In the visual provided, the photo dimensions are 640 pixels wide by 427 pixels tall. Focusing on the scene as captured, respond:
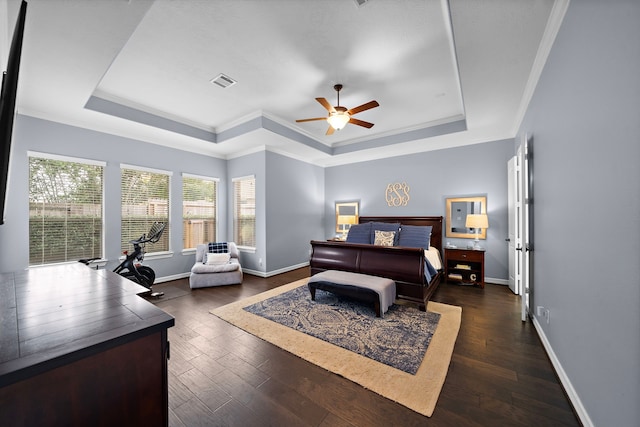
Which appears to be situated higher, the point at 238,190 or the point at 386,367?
the point at 238,190

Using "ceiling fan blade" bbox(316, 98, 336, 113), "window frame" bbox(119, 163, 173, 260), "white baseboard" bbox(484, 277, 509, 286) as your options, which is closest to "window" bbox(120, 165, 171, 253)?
"window frame" bbox(119, 163, 173, 260)

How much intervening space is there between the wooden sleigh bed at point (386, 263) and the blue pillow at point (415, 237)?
65cm

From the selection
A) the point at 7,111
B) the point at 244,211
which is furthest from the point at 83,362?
the point at 244,211

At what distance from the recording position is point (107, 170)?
422 cm

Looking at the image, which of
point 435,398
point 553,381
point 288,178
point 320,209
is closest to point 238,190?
point 288,178

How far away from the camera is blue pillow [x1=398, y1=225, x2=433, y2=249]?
452 centimetres

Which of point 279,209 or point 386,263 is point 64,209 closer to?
point 279,209

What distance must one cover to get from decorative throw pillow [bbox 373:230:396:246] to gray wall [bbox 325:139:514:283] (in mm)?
1090

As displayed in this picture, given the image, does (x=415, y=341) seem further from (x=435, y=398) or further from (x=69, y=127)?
(x=69, y=127)

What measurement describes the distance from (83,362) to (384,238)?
14.4 ft

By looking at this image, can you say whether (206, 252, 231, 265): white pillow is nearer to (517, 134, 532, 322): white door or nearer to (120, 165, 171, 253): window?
(120, 165, 171, 253): window

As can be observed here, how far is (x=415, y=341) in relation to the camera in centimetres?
252

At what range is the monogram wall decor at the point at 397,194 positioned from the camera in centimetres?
563

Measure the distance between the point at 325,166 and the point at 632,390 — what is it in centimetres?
635
